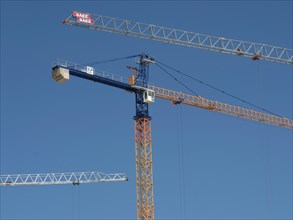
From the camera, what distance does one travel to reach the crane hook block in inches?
5782

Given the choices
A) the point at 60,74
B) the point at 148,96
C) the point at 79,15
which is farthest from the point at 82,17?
the point at 148,96

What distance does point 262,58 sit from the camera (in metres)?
160

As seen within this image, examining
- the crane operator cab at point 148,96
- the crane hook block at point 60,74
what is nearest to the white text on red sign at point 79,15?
the crane hook block at point 60,74

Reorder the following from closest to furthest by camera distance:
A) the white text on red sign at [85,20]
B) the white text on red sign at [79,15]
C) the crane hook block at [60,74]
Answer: the crane hook block at [60,74] → the white text on red sign at [79,15] → the white text on red sign at [85,20]

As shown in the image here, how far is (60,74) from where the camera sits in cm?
14688

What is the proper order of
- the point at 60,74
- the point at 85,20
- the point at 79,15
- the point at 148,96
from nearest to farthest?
the point at 60,74, the point at 79,15, the point at 85,20, the point at 148,96

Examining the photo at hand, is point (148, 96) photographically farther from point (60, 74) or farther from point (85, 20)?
point (60, 74)

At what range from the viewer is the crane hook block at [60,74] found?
5782 inches

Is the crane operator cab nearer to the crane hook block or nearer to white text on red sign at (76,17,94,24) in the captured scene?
white text on red sign at (76,17,94,24)

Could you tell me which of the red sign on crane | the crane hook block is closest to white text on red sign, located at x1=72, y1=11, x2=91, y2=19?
the red sign on crane

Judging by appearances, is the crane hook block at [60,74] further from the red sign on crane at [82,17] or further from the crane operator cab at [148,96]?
the crane operator cab at [148,96]

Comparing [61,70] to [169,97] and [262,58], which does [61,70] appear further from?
[262,58]

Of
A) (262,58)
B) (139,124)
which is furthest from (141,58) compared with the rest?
(262,58)

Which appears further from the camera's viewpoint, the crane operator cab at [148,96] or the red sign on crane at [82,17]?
the crane operator cab at [148,96]
